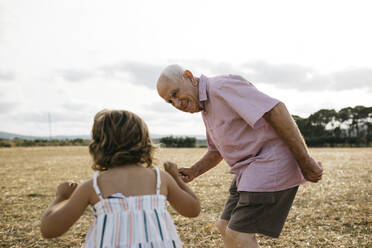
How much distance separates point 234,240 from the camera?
233 cm

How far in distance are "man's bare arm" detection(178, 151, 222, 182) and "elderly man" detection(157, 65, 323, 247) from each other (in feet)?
1.54

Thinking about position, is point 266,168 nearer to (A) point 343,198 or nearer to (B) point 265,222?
(B) point 265,222

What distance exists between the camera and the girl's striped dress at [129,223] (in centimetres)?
179

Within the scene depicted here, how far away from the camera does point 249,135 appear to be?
2391 millimetres

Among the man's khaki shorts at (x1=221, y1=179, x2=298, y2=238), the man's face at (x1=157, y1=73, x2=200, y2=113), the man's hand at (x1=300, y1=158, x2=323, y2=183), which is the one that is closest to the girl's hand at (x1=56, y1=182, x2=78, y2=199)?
the man's face at (x1=157, y1=73, x2=200, y2=113)

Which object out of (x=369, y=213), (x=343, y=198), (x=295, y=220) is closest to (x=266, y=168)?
(x=295, y=220)

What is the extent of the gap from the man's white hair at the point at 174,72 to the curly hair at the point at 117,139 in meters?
0.64

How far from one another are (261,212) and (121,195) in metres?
1.03

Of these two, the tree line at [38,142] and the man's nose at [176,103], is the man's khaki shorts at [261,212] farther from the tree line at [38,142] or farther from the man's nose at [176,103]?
the tree line at [38,142]

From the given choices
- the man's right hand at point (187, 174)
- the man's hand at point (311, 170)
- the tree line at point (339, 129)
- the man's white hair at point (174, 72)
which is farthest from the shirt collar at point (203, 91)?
the tree line at point (339, 129)

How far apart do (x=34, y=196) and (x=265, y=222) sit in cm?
711

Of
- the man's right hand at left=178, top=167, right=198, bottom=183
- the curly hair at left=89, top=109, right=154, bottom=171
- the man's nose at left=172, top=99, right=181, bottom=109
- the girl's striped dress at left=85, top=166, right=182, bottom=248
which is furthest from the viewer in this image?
the man's right hand at left=178, top=167, right=198, bottom=183

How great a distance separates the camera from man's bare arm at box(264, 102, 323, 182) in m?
2.27

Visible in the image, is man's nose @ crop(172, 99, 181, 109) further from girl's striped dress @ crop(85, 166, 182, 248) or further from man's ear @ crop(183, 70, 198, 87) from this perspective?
girl's striped dress @ crop(85, 166, 182, 248)
